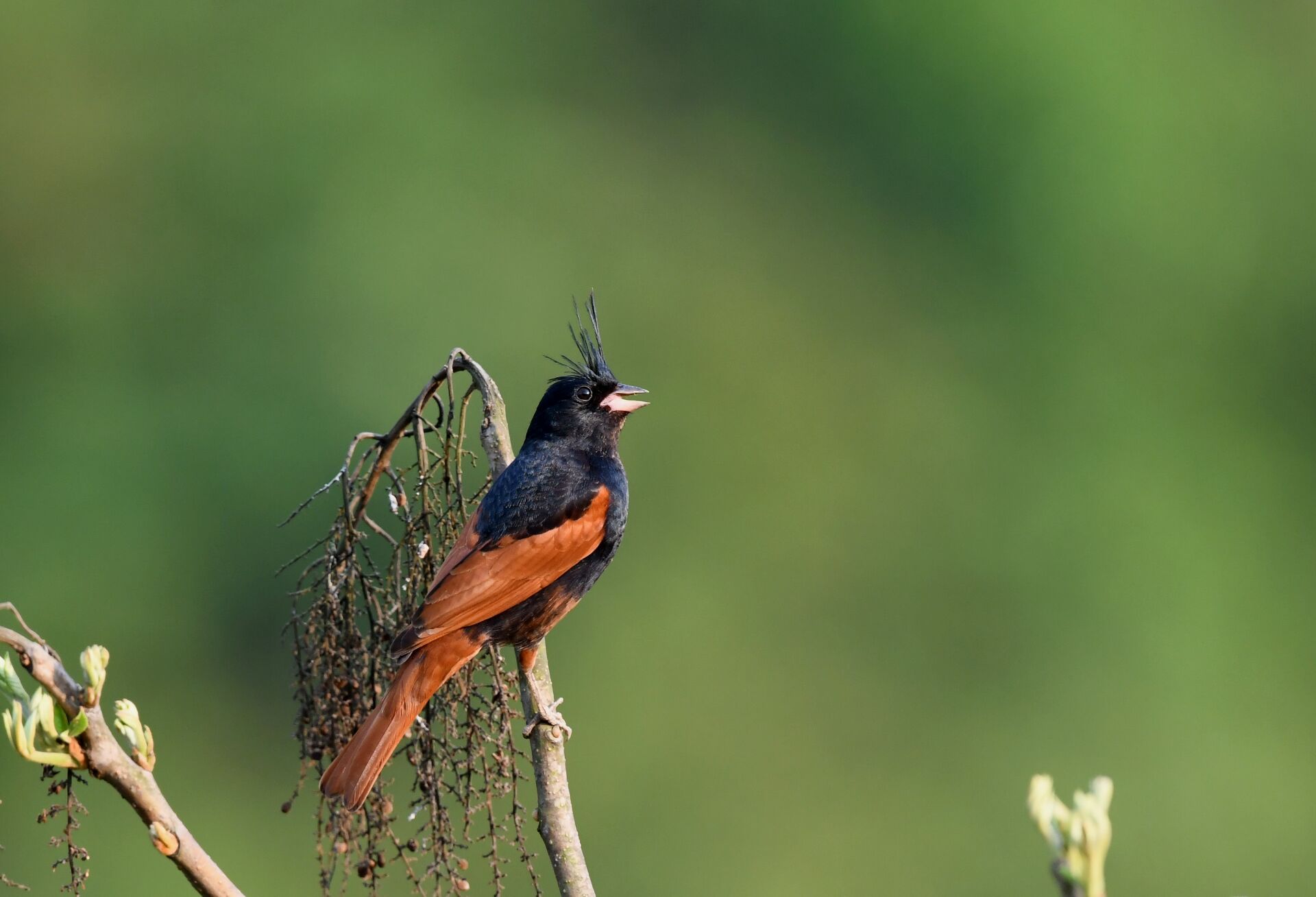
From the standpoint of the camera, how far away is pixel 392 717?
3219 mm

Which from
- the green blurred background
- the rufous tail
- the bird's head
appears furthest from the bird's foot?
the green blurred background

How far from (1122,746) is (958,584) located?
6.40 feet

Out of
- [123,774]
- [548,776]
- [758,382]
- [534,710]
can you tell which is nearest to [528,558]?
[534,710]

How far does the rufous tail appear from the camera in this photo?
3.04m

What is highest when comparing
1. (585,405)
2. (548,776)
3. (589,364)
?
(589,364)

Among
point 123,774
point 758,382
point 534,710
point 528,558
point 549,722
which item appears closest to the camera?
point 123,774

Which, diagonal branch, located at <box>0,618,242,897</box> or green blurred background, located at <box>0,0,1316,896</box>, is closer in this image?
diagonal branch, located at <box>0,618,242,897</box>

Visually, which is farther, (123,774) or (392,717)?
(392,717)

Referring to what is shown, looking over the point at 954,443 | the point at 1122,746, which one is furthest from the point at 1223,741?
the point at 954,443

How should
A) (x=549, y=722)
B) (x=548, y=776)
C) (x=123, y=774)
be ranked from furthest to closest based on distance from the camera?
(x=549, y=722) → (x=548, y=776) → (x=123, y=774)

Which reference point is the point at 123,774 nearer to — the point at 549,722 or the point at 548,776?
the point at 548,776

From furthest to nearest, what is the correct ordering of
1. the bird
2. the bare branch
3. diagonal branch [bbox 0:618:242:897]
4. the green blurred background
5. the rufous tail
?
the green blurred background < the bird < the rufous tail < the bare branch < diagonal branch [bbox 0:618:242:897]

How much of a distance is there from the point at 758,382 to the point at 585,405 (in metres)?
11.2

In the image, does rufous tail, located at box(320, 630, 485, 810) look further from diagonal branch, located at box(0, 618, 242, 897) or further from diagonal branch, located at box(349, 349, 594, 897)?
diagonal branch, located at box(0, 618, 242, 897)
